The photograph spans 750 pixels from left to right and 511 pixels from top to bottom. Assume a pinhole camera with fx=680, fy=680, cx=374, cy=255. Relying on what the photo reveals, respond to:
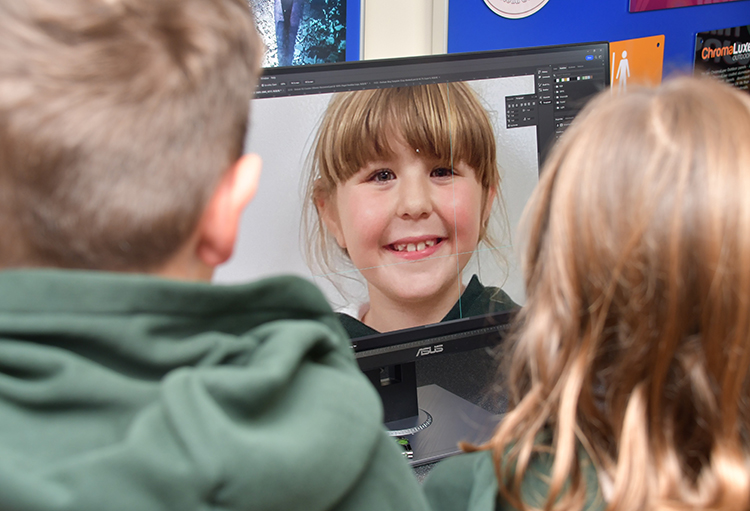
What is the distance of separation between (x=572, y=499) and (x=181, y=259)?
32 centimetres

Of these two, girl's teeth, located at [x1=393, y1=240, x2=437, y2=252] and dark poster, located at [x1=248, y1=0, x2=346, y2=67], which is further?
dark poster, located at [x1=248, y1=0, x2=346, y2=67]

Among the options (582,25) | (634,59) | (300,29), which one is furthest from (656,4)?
(300,29)

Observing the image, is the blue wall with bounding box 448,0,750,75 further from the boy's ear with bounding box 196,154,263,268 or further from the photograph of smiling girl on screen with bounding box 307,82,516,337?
the boy's ear with bounding box 196,154,263,268

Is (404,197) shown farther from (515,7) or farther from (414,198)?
(515,7)

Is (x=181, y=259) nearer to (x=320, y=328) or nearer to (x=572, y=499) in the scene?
(x=320, y=328)

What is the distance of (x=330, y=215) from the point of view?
0.87 m

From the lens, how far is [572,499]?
0.48 m

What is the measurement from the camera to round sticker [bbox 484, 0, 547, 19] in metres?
1.53

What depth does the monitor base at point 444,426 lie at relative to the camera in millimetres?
889

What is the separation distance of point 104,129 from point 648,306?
1.21 ft

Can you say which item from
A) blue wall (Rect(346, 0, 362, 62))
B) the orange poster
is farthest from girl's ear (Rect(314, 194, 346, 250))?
blue wall (Rect(346, 0, 362, 62))

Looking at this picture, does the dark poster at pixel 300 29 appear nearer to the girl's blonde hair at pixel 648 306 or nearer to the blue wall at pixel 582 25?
the blue wall at pixel 582 25

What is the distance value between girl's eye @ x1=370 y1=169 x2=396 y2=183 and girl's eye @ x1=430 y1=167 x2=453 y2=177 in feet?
0.19

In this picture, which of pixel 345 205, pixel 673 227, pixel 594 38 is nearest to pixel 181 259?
pixel 673 227
